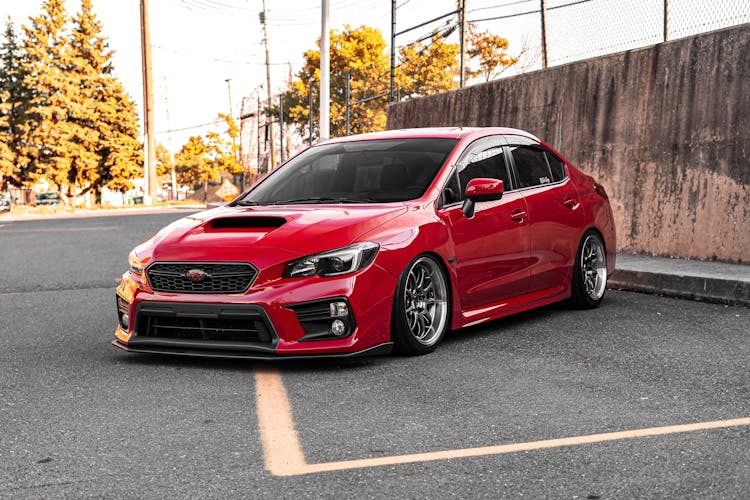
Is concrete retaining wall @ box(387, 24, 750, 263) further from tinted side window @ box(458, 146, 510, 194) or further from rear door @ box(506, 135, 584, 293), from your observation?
tinted side window @ box(458, 146, 510, 194)

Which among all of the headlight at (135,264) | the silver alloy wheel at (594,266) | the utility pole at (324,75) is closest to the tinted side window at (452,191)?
the silver alloy wheel at (594,266)

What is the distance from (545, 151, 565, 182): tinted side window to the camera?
8.33m

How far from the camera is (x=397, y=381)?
5.70 metres

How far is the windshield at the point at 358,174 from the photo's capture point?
696 centimetres

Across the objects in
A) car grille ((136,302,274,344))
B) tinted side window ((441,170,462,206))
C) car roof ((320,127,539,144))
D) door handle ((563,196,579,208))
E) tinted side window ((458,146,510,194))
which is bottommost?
car grille ((136,302,274,344))

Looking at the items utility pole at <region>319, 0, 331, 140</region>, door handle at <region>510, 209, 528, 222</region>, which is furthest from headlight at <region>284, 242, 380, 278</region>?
utility pole at <region>319, 0, 331, 140</region>

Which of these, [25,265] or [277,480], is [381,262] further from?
[25,265]

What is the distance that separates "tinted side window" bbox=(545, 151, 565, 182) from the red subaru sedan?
71mm

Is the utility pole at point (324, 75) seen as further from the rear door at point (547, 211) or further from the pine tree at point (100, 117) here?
→ the pine tree at point (100, 117)

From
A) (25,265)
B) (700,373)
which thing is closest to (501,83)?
(25,265)

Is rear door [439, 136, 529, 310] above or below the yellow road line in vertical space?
above

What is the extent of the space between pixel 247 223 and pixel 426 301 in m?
1.30

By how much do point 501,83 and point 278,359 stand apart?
388 inches

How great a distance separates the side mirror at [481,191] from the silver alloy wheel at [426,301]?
0.61 m
